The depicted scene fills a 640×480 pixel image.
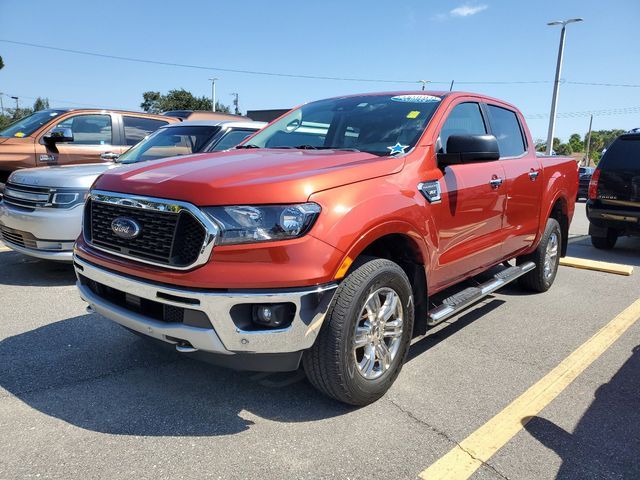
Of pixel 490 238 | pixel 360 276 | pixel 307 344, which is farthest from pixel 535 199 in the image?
pixel 307 344

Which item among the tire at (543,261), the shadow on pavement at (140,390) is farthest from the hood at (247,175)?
the tire at (543,261)

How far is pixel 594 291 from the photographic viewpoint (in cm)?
573

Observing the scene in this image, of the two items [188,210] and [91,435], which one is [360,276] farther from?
[91,435]

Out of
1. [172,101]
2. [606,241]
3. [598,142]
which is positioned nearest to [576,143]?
[598,142]

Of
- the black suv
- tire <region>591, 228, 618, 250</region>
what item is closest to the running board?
the black suv

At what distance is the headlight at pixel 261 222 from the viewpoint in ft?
7.97

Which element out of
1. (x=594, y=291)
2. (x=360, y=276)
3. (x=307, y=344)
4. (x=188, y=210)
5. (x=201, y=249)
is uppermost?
(x=188, y=210)

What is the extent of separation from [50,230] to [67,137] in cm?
246

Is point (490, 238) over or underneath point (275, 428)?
over

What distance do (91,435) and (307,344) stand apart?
3.97 feet

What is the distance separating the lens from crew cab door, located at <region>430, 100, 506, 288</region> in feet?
11.3

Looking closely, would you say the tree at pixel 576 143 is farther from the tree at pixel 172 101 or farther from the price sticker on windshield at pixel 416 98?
the price sticker on windshield at pixel 416 98

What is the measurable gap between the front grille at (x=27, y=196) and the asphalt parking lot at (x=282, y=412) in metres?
1.29

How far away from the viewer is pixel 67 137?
6.91m
